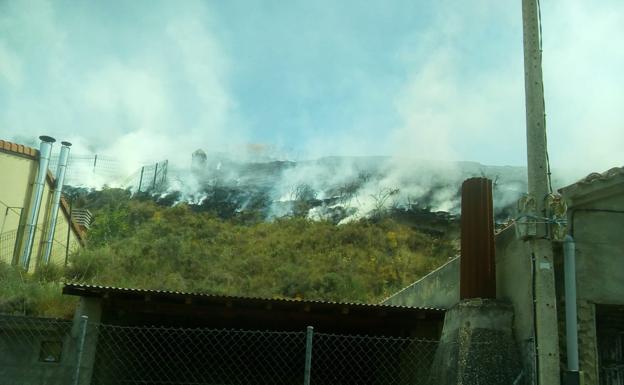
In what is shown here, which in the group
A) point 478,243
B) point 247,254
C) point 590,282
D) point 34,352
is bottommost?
point 34,352

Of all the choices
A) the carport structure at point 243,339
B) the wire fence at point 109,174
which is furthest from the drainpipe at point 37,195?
the wire fence at point 109,174

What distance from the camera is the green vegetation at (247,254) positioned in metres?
22.5

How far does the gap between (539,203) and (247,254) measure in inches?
909

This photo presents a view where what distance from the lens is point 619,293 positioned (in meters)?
7.69

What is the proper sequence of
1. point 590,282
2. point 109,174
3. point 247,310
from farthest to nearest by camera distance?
point 109,174
point 247,310
point 590,282

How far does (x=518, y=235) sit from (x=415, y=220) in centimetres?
2832

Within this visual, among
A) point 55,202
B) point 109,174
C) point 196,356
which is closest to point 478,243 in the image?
point 196,356

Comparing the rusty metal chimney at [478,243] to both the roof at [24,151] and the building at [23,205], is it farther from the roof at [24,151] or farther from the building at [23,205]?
the roof at [24,151]

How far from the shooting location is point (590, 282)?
7.65 m

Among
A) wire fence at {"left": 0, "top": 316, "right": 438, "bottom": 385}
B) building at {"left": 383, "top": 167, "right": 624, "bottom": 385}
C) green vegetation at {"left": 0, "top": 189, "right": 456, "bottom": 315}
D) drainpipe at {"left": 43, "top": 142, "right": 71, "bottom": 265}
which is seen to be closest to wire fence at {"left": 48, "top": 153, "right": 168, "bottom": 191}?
green vegetation at {"left": 0, "top": 189, "right": 456, "bottom": 315}

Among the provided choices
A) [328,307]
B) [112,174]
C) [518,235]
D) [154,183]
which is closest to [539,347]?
[518,235]

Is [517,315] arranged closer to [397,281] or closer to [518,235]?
[518,235]

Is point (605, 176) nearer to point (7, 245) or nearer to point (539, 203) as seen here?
point (539, 203)

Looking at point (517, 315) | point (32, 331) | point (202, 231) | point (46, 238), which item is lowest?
point (32, 331)
